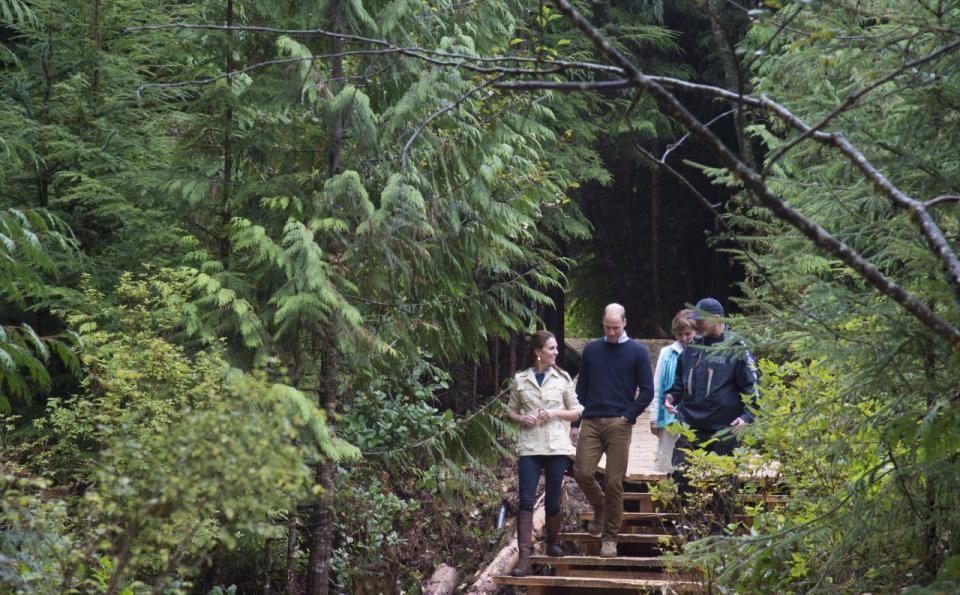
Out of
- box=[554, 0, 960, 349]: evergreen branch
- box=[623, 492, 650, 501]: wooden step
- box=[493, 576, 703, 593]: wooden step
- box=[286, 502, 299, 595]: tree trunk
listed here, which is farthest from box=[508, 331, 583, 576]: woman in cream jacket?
box=[554, 0, 960, 349]: evergreen branch

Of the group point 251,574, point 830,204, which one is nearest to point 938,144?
point 830,204

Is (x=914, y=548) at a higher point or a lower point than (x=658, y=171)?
lower

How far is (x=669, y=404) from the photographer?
8.69 m

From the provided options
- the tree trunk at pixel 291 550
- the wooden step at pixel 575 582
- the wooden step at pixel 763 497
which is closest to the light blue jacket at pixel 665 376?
the wooden step at pixel 763 497

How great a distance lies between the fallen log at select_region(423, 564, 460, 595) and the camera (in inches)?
402

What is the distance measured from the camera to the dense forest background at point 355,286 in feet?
15.6

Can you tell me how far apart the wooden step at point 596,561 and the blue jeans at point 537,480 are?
406 millimetres

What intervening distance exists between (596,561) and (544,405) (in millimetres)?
1403

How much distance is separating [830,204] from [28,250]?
4729 mm

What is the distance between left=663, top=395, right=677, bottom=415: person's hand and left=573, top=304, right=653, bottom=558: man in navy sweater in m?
0.14

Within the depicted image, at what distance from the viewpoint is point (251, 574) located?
9.51 metres

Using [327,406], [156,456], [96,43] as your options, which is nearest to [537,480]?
[327,406]

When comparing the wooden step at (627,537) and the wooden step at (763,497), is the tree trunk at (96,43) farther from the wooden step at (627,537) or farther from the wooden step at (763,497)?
the wooden step at (763,497)

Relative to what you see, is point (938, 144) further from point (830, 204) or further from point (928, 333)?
point (928, 333)
